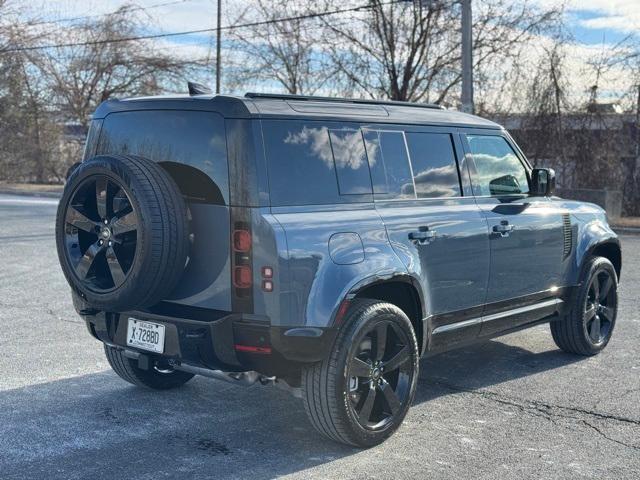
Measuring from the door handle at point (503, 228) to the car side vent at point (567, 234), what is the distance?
78cm

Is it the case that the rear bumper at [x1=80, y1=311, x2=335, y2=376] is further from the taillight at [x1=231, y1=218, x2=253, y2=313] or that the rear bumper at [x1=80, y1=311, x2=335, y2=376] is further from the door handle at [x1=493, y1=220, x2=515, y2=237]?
A: the door handle at [x1=493, y1=220, x2=515, y2=237]

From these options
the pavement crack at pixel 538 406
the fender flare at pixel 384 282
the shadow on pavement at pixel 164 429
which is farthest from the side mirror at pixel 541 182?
the fender flare at pixel 384 282

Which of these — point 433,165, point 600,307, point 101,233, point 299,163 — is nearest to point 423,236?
point 433,165

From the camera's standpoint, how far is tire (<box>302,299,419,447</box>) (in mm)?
4289

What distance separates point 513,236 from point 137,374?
2.72 m

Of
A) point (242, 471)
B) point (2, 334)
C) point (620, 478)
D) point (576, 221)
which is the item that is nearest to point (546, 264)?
point (576, 221)

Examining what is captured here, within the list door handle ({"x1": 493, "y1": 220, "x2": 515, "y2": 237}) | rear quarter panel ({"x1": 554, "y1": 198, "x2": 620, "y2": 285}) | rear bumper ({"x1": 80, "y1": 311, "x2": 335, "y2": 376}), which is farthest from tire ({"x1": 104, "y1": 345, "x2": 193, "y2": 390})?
rear quarter panel ({"x1": 554, "y1": 198, "x2": 620, "y2": 285})

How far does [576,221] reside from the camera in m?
6.40

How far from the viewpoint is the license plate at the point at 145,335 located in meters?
4.42

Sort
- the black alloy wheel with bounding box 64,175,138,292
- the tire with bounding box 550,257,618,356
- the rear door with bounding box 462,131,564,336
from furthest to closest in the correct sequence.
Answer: the tire with bounding box 550,257,618,356 < the rear door with bounding box 462,131,564,336 < the black alloy wheel with bounding box 64,175,138,292

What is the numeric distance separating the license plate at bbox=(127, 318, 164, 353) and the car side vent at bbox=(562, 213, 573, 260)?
3287 mm

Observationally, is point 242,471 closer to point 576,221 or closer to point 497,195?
point 497,195

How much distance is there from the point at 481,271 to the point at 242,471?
2.15m

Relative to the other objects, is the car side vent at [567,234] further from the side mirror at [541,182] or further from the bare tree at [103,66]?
the bare tree at [103,66]
